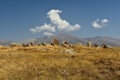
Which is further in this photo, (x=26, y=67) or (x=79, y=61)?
(x=79, y=61)

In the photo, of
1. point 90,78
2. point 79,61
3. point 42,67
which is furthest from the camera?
point 79,61

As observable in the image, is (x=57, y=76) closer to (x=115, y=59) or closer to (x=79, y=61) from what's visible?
(x=79, y=61)

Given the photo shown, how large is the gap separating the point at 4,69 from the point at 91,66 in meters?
13.3

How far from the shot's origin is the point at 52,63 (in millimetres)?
43594

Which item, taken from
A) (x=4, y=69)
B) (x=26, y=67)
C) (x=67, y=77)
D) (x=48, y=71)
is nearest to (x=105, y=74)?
(x=67, y=77)

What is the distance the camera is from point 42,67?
4181cm

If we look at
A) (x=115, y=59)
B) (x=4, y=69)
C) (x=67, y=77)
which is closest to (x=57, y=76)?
(x=67, y=77)

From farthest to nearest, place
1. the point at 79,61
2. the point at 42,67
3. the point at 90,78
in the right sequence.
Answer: the point at 79,61
the point at 42,67
the point at 90,78

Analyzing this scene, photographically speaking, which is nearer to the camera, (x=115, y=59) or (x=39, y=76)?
(x=39, y=76)

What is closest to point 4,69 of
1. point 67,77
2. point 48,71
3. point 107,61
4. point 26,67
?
point 26,67

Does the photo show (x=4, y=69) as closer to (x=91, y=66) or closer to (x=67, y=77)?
(x=67, y=77)

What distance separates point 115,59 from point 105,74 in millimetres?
7088

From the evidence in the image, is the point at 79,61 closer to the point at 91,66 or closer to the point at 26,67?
the point at 91,66

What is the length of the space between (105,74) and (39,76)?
9.53 metres
